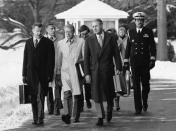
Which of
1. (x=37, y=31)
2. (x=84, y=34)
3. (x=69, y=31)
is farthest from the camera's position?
(x=84, y=34)

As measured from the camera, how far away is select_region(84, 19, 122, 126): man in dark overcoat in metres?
11.9

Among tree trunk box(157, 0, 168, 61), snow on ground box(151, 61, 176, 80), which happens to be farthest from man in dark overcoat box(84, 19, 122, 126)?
tree trunk box(157, 0, 168, 61)

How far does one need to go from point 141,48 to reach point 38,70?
2553 millimetres

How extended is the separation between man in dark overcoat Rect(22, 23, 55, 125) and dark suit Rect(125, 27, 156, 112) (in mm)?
2073

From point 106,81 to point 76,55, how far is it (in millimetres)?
851

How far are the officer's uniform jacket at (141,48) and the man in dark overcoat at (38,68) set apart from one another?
2.05m

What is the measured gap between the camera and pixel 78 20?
30.0m

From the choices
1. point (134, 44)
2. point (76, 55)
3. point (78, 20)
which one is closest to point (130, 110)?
point (134, 44)

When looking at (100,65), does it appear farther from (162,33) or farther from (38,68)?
(162,33)

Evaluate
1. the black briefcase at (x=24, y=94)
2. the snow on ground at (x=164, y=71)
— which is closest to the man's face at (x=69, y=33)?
the black briefcase at (x=24, y=94)

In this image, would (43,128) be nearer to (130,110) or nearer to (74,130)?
(74,130)

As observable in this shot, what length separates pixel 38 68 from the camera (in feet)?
39.9

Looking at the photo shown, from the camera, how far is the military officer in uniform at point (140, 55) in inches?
537

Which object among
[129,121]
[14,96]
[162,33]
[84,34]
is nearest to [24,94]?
[129,121]
